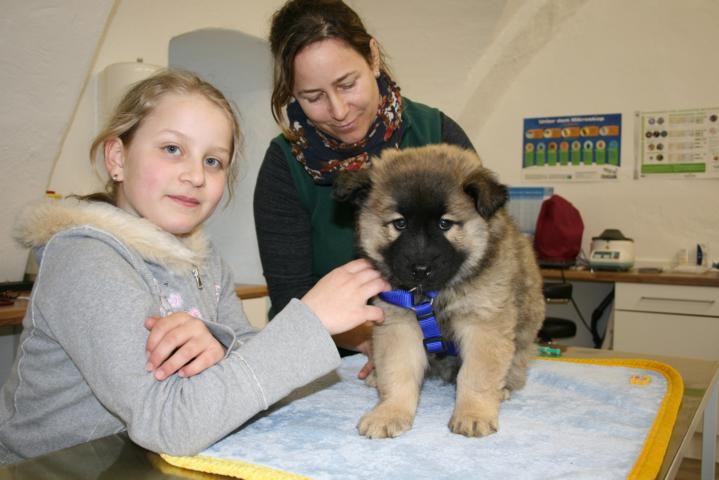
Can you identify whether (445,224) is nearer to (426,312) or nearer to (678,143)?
(426,312)

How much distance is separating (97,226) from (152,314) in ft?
0.75

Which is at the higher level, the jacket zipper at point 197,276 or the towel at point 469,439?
the jacket zipper at point 197,276

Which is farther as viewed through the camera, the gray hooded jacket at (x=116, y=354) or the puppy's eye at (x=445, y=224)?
the puppy's eye at (x=445, y=224)

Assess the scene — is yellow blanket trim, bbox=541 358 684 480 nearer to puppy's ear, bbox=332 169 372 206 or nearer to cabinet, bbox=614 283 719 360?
puppy's ear, bbox=332 169 372 206

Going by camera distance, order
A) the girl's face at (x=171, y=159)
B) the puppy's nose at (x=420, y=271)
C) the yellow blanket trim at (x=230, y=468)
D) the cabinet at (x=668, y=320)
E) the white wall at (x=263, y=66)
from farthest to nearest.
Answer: the white wall at (x=263, y=66) → the cabinet at (x=668, y=320) → the puppy's nose at (x=420, y=271) → the girl's face at (x=171, y=159) → the yellow blanket trim at (x=230, y=468)

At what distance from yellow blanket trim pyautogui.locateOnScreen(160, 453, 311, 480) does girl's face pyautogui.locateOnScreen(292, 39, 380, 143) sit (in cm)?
127

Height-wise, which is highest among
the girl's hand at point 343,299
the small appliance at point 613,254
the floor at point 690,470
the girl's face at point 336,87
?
the girl's face at point 336,87

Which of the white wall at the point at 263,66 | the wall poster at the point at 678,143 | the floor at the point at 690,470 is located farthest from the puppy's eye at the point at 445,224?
the wall poster at the point at 678,143

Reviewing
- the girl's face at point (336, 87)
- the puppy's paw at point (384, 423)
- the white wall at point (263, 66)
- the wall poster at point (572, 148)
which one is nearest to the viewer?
the puppy's paw at point (384, 423)

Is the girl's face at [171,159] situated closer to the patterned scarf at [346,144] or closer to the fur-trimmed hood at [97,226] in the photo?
the fur-trimmed hood at [97,226]

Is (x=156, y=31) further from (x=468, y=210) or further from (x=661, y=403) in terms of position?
(x=661, y=403)

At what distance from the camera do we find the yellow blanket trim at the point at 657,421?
1.02 meters

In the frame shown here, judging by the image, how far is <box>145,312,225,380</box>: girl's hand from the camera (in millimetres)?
1075

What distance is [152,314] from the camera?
1.18 meters
